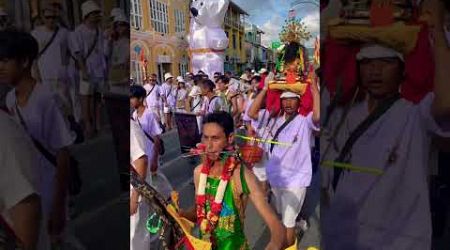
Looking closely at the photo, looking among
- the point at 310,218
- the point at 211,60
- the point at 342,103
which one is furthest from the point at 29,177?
the point at 211,60

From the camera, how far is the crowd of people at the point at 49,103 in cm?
162

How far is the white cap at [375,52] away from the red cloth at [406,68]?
0.7 inches

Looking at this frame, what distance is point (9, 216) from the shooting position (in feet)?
5.40

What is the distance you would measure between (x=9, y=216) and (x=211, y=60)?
226 cm

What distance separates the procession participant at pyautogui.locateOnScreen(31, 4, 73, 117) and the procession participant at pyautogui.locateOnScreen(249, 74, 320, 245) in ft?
5.33

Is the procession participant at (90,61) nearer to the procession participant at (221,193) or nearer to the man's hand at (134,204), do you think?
the procession participant at (221,193)

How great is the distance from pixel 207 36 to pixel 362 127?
2.03 m

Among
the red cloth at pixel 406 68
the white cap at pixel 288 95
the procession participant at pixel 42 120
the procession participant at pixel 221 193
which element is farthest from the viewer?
the white cap at pixel 288 95

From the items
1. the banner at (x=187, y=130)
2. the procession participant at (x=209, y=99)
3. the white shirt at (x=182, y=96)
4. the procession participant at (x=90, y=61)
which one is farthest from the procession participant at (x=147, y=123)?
the procession participant at (x=90, y=61)

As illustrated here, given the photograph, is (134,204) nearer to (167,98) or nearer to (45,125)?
(45,125)

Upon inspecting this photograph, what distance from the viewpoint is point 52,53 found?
1.64 metres

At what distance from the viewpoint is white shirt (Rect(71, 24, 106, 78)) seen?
1653 mm

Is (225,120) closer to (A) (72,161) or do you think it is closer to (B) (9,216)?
(A) (72,161)

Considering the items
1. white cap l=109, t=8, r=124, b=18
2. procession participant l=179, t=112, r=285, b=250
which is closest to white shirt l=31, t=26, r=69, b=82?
white cap l=109, t=8, r=124, b=18
